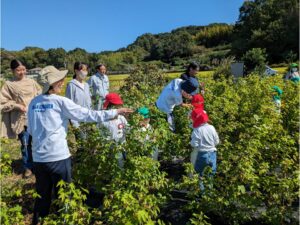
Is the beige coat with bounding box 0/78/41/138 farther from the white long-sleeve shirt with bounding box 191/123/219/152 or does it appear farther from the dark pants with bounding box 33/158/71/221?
the white long-sleeve shirt with bounding box 191/123/219/152

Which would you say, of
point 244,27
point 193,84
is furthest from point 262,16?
point 193,84

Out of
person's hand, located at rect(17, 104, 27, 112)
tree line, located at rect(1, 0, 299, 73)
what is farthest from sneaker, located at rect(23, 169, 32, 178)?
tree line, located at rect(1, 0, 299, 73)

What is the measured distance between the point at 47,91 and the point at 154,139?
3.79 feet

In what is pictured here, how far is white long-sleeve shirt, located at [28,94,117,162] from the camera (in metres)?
3.17

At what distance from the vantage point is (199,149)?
409 cm

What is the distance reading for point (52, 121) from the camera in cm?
317

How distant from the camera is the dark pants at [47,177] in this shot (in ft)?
10.6

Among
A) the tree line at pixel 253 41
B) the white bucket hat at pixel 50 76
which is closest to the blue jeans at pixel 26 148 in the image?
the white bucket hat at pixel 50 76

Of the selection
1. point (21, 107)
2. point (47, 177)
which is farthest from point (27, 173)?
point (47, 177)

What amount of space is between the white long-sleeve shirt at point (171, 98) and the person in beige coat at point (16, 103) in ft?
6.40

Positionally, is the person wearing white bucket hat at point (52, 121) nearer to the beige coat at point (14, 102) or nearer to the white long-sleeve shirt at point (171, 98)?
the beige coat at point (14, 102)

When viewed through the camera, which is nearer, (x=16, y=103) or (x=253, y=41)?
(x=16, y=103)

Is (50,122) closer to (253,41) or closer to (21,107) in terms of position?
(21,107)

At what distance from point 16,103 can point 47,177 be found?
2.00 meters
